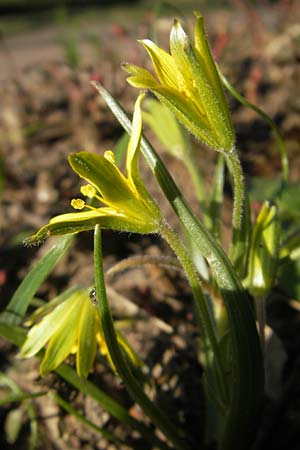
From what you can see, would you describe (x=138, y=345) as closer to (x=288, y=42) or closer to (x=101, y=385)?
(x=101, y=385)

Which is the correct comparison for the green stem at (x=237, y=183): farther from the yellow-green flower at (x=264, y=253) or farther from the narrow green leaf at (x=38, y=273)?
the narrow green leaf at (x=38, y=273)

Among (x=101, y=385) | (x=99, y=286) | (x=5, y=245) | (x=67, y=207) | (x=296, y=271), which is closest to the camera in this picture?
(x=99, y=286)

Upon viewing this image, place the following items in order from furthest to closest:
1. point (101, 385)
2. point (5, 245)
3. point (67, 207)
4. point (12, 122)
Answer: point (12, 122)
point (67, 207)
point (5, 245)
point (101, 385)

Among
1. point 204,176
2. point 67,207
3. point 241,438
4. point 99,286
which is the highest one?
point 67,207

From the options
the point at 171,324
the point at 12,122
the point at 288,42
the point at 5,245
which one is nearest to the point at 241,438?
the point at 171,324

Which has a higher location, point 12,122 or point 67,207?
point 12,122

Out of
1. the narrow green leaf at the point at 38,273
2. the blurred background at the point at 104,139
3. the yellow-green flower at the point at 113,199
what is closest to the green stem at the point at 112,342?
the yellow-green flower at the point at 113,199

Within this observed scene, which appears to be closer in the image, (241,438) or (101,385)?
(241,438)

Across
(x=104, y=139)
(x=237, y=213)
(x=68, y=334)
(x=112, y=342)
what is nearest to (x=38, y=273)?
(x=68, y=334)
